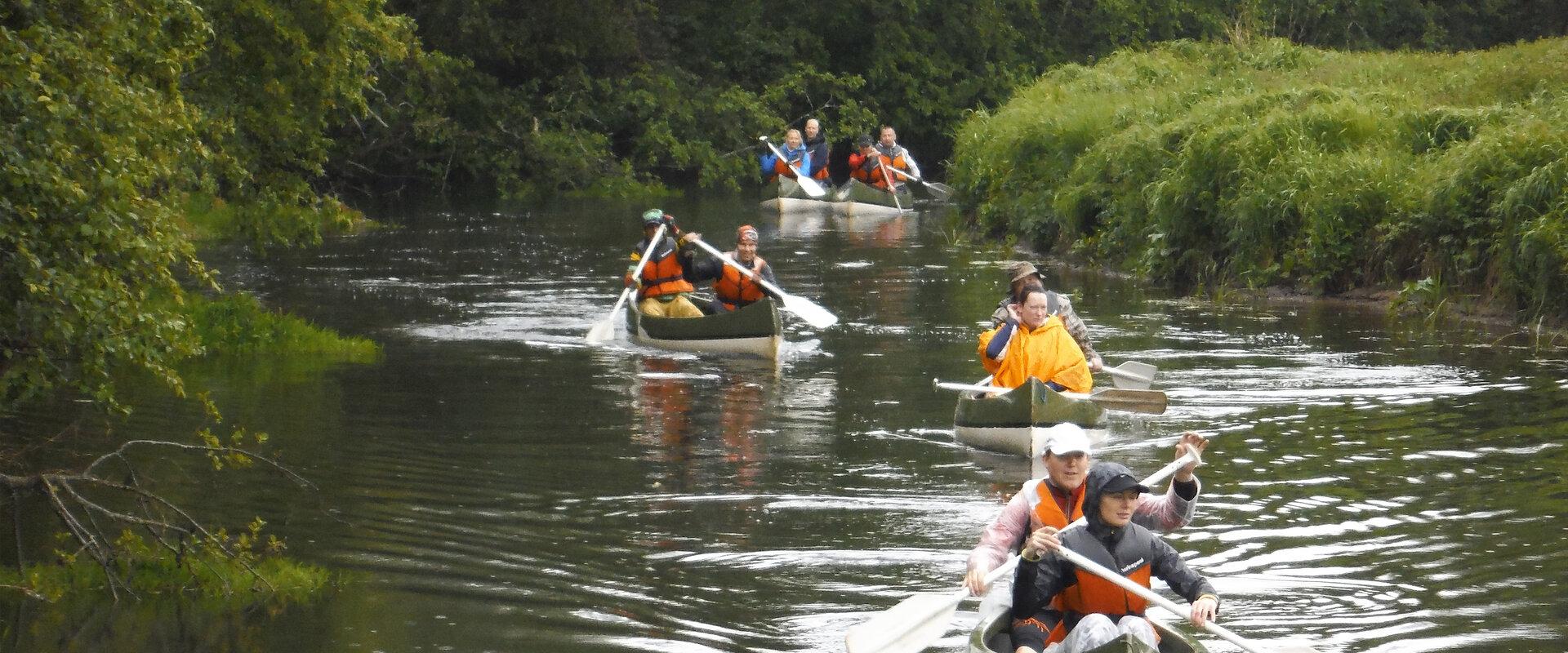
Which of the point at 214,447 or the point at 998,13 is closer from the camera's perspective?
the point at 214,447

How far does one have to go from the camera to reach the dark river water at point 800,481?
8.56 m

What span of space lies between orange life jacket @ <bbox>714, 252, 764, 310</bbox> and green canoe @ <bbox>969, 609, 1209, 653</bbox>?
11361 millimetres

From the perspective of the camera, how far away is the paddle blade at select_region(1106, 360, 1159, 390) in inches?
567

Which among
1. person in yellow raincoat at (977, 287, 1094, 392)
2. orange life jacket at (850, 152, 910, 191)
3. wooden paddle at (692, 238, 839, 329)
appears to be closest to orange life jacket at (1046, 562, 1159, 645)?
person in yellow raincoat at (977, 287, 1094, 392)

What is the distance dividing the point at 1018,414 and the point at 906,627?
484 centimetres

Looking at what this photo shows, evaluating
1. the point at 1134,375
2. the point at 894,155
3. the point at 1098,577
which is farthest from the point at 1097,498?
the point at 894,155

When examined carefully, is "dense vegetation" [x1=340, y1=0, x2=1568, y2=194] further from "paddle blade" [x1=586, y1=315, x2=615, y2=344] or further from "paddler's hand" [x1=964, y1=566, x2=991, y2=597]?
"paddler's hand" [x1=964, y1=566, x2=991, y2=597]

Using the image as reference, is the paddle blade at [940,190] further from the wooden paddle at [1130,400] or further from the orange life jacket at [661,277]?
the wooden paddle at [1130,400]

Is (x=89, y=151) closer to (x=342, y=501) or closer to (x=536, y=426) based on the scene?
(x=342, y=501)

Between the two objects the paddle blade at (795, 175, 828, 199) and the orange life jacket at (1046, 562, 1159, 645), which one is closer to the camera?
the orange life jacket at (1046, 562, 1159, 645)

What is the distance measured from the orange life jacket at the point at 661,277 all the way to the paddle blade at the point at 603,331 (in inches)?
20.5

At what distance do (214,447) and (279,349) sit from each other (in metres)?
9.20

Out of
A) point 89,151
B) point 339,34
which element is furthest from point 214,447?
point 339,34

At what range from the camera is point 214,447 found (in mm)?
8570
